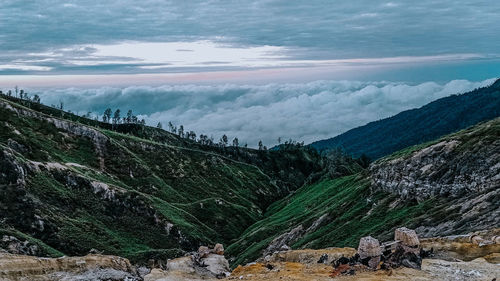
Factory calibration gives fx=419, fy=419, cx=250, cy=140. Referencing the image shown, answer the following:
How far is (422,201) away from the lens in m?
113

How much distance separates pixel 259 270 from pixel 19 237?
99158mm

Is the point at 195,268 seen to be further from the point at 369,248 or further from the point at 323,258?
the point at 369,248

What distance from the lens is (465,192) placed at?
334ft

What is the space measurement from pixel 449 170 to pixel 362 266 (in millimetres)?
71376

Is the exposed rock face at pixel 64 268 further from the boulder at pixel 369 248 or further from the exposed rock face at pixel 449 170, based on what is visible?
the exposed rock face at pixel 449 170

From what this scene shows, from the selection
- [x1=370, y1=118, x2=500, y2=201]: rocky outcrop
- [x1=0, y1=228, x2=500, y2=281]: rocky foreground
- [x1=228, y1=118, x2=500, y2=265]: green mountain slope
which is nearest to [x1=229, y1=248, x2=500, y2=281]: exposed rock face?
[x1=0, y1=228, x2=500, y2=281]: rocky foreground

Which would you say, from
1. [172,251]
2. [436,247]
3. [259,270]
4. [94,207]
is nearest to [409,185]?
[436,247]

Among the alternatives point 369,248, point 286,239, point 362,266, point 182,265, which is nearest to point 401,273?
point 362,266

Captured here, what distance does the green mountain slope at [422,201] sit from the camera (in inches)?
3411

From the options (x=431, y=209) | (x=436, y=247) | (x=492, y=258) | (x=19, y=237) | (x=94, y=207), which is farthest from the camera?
(x=94, y=207)

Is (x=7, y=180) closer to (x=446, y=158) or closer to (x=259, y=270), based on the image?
(x=259, y=270)

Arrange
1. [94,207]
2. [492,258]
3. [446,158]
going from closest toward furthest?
[492,258] → [446,158] → [94,207]

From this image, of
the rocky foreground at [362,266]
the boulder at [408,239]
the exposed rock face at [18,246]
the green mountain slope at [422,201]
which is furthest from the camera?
the exposed rock face at [18,246]

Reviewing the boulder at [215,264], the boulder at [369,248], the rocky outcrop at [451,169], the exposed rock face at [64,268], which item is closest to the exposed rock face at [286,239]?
the rocky outcrop at [451,169]
